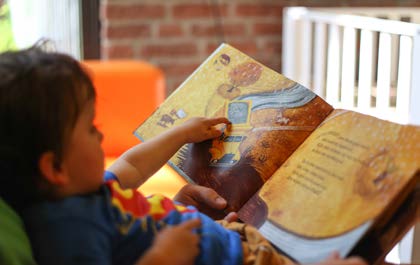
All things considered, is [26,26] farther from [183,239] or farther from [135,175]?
[183,239]

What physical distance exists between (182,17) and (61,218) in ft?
6.12

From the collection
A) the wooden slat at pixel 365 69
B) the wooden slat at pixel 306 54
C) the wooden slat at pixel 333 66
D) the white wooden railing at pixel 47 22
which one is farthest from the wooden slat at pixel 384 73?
the white wooden railing at pixel 47 22

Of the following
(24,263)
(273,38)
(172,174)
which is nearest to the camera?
(24,263)

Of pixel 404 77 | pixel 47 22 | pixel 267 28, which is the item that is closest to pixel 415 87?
pixel 404 77

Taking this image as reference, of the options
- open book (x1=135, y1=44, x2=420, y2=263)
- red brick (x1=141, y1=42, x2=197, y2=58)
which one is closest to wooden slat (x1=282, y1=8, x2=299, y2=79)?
red brick (x1=141, y1=42, x2=197, y2=58)

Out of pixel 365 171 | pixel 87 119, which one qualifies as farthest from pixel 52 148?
pixel 365 171

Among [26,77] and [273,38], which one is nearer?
[26,77]

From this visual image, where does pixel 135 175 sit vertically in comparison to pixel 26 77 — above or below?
below

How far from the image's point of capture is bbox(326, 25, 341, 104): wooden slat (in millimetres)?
2197

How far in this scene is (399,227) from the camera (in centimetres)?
95

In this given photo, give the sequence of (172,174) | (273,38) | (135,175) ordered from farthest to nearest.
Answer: (273,38) → (172,174) → (135,175)

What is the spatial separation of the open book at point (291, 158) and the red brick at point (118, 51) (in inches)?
51.6

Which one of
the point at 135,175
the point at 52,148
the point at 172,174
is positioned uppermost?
the point at 52,148

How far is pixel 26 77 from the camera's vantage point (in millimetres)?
846
